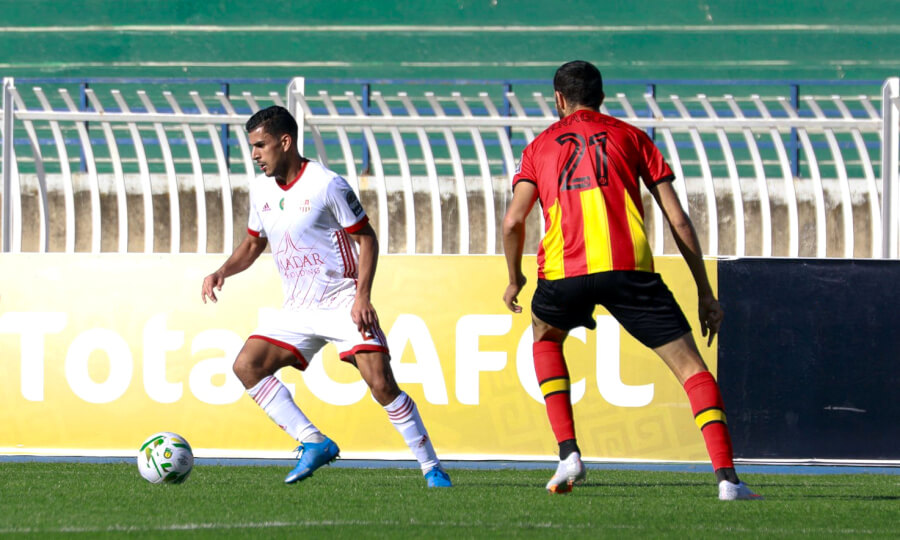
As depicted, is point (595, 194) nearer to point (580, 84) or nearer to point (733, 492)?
point (580, 84)

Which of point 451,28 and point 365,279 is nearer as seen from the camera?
point 365,279

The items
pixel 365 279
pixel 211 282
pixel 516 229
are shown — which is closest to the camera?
pixel 516 229

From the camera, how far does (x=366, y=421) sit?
7.86 meters

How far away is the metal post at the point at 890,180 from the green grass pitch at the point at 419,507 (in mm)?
1782

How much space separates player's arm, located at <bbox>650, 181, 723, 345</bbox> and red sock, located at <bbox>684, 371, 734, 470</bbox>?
0.65 feet

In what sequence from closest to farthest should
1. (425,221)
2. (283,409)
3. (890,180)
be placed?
(283,409)
(890,180)
(425,221)

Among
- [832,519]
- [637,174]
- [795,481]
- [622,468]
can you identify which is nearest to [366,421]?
[622,468]

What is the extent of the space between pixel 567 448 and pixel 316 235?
1.50m

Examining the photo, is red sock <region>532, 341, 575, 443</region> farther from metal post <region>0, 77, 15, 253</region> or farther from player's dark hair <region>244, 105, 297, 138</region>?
metal post <region>0, 77, 15, 253</region>

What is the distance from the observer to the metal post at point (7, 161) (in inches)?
333

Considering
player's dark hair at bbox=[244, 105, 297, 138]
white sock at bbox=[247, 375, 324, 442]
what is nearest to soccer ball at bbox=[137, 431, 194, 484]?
white sock at bbox=[247, 375, 324, 442]

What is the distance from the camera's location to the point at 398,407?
594cm

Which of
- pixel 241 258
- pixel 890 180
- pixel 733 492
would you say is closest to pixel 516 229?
pixel 733 492

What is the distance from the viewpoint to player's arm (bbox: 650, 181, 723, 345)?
5230 mm
